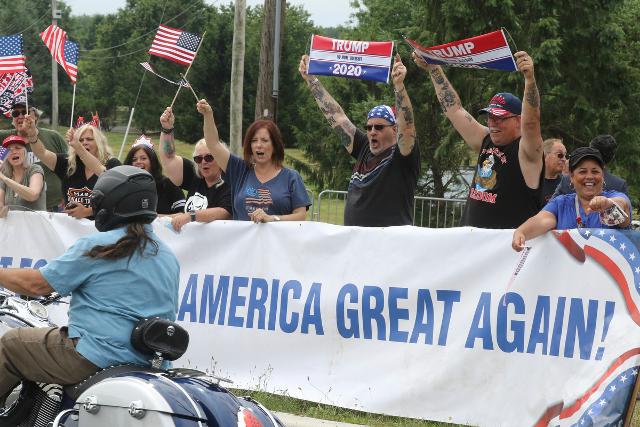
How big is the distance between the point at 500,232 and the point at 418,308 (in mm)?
768

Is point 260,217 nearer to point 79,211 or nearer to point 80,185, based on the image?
point 79,211

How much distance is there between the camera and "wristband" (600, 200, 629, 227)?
6316 millimetres

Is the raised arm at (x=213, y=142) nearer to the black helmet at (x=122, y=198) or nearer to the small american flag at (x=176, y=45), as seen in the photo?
the black helmet at (x=122, y=198)

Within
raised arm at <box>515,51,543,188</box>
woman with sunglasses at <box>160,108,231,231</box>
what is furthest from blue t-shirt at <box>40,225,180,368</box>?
woman with sunglasses at <box>160,108,231,231</box>

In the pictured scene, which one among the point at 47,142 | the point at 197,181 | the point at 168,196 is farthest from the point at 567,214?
the point at 47,142

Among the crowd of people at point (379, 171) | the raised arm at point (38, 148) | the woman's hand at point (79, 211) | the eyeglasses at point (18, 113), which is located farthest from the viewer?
the eyeglasses at point (18, 113)

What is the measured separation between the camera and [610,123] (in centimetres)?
2348

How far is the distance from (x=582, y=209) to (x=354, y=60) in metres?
3.97

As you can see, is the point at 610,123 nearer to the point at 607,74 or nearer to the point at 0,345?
the point at 607,74

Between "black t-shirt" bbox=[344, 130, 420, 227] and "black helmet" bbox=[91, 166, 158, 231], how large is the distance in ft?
9.87

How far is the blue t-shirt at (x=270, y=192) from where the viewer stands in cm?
803

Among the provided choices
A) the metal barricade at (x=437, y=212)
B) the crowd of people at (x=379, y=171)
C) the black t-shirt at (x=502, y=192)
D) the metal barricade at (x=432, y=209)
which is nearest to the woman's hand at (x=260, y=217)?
the crowd of people at (x=379, y=171)

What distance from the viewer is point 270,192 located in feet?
26.4

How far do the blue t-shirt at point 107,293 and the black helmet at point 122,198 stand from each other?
0.23 feet
